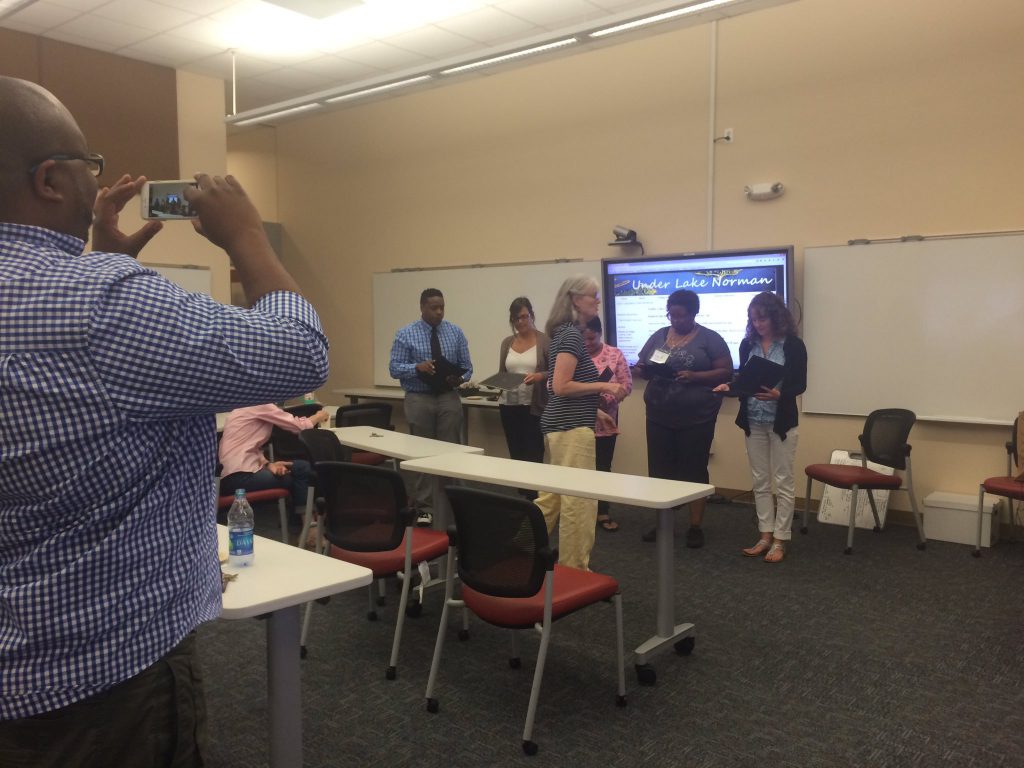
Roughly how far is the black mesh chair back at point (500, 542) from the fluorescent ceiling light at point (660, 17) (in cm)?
333

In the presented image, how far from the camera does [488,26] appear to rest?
5.90 metres

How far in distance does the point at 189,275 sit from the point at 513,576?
18.2 feet

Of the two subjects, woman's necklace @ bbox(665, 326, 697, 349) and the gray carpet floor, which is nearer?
the gray carpet floor

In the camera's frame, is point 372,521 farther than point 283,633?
Yes

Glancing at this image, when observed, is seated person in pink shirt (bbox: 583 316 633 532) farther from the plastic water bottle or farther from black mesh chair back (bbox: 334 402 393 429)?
the plastic water bottle

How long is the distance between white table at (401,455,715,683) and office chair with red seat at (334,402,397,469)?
2.04 metres

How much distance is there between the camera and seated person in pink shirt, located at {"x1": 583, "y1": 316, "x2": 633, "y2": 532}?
436cm

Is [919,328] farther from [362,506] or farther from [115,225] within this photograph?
[115,225]

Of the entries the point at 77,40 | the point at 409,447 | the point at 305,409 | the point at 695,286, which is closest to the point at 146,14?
the point at 77,40

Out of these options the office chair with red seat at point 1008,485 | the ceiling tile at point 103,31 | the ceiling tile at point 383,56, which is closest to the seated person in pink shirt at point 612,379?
the office chair with red seat at point 1008,485

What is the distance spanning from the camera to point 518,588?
2516 millimetres

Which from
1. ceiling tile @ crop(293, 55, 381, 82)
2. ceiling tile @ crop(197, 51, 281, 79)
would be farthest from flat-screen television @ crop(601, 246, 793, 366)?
ceiling tile @ crop(197, 51, 281, 79)

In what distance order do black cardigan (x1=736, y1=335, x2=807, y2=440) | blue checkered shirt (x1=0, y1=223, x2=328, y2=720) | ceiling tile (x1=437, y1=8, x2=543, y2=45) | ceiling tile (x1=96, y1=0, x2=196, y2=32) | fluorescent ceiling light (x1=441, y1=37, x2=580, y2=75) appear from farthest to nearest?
ceiling tile (x1=437, y1=8, x2=543, y2=45), ceiling tile (x1=96, y1=0, x2=196, y2=32), fluorescent ceiling light (x1=441, y1=37, x2=580, y2=75), black cardigan (x1=736, y1=335, x2=807, y2=440), blue checkered shirt (x1=0, y1=223, x2=328, y2=720)

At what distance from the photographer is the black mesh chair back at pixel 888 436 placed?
15.6 ft
